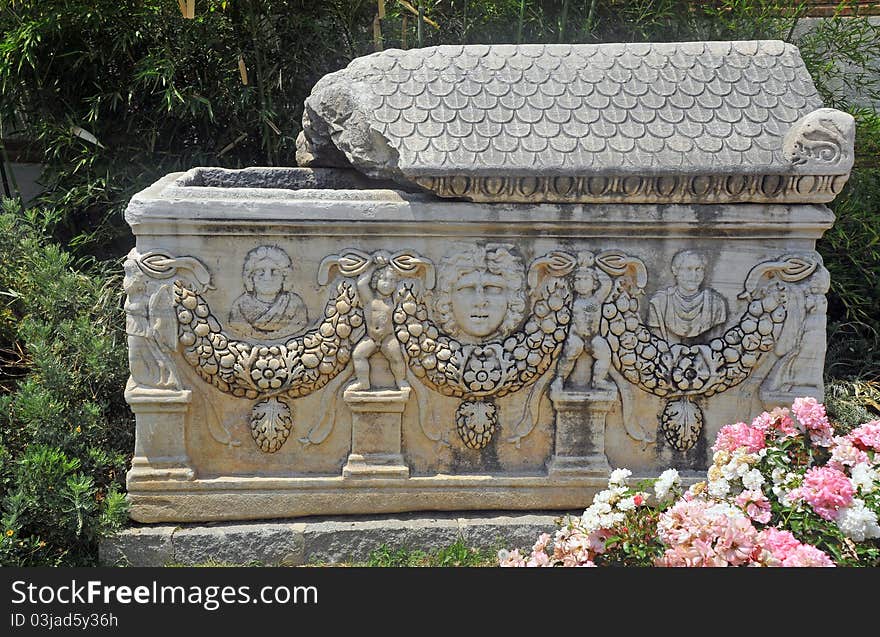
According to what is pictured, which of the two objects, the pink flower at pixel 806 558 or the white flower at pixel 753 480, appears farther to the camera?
the white flower at pixel 753 480

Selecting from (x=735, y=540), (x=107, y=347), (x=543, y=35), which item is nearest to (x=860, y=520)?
(x=735, y=540)

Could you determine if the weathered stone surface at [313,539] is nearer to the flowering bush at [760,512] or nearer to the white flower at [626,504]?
the flowering bush at [760,512]

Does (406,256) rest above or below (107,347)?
above

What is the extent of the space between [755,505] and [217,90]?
357 cm

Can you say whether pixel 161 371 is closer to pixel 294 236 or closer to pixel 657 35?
pixel 294 236

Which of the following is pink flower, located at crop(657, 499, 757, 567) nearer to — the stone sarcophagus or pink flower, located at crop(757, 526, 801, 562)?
pink flower, located at crop(757, 526, 801, 562)

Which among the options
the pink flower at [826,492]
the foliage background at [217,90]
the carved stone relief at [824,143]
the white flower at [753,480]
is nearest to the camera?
the pink flower at [826,492]

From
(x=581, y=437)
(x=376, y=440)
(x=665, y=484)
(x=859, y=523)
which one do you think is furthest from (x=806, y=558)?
(x=376, y=440)

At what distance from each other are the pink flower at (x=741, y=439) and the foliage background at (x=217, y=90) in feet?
5.48

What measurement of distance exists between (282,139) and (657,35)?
205 cm

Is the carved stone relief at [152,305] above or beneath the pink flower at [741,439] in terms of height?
above

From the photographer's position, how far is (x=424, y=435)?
10.4 ft

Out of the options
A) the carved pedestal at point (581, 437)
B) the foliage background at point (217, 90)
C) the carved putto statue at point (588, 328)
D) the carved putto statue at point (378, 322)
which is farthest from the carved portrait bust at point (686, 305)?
the foliage background at point (217, 90)

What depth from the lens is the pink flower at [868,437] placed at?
7.91 ft
